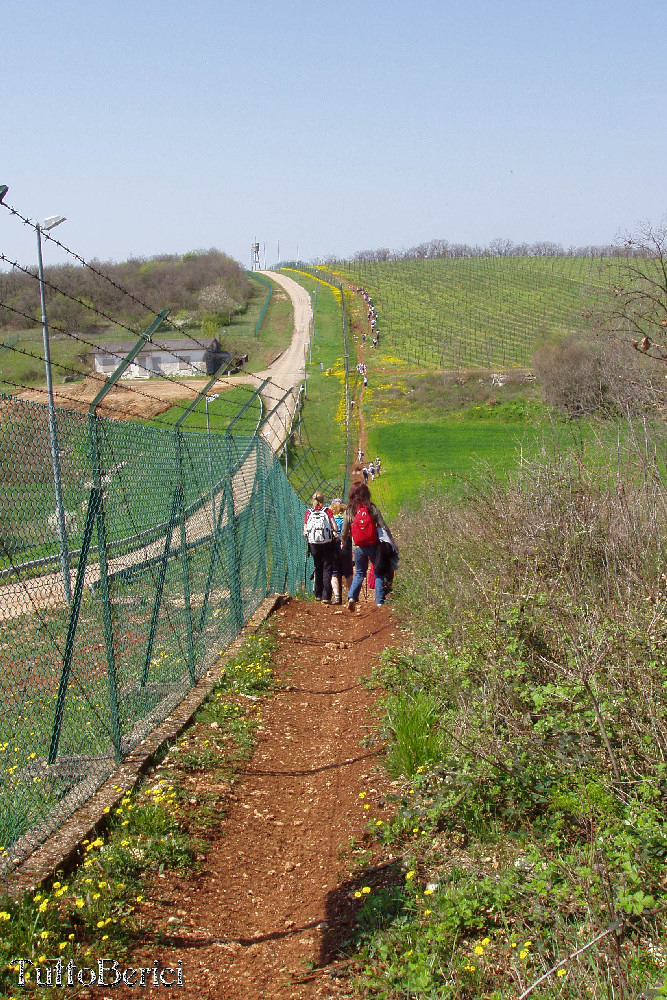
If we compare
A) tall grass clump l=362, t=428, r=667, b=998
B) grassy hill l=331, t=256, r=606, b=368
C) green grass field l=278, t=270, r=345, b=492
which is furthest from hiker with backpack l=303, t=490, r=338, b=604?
grassy hill l=331, t=256, r=606, b=368

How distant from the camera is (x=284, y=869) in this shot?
440cm

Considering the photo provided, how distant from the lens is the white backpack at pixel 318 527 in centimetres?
1115

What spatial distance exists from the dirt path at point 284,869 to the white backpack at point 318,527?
3981 millimetres

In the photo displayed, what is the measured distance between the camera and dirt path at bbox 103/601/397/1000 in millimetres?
3469

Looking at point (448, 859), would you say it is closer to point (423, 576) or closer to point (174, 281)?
point (423, 576)

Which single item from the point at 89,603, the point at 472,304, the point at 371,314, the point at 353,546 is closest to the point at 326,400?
the point at 371,314

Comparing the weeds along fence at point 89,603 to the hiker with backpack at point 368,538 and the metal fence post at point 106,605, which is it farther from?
the hiker with backpack at point 368,538

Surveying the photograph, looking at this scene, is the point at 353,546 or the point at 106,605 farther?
the point at 353,546

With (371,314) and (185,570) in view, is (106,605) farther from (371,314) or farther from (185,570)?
(371,314)

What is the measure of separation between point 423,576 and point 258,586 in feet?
9.53

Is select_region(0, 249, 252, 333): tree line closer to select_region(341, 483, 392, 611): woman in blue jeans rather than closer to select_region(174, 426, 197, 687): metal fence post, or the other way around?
select_region(341, 483, 392, 611): woman in blue jeans

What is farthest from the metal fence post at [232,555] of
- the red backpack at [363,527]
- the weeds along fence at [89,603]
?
the red backpack at [363,527]

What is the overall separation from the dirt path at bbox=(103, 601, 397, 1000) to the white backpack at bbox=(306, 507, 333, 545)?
3.98 metres

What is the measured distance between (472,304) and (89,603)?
88033 mm
